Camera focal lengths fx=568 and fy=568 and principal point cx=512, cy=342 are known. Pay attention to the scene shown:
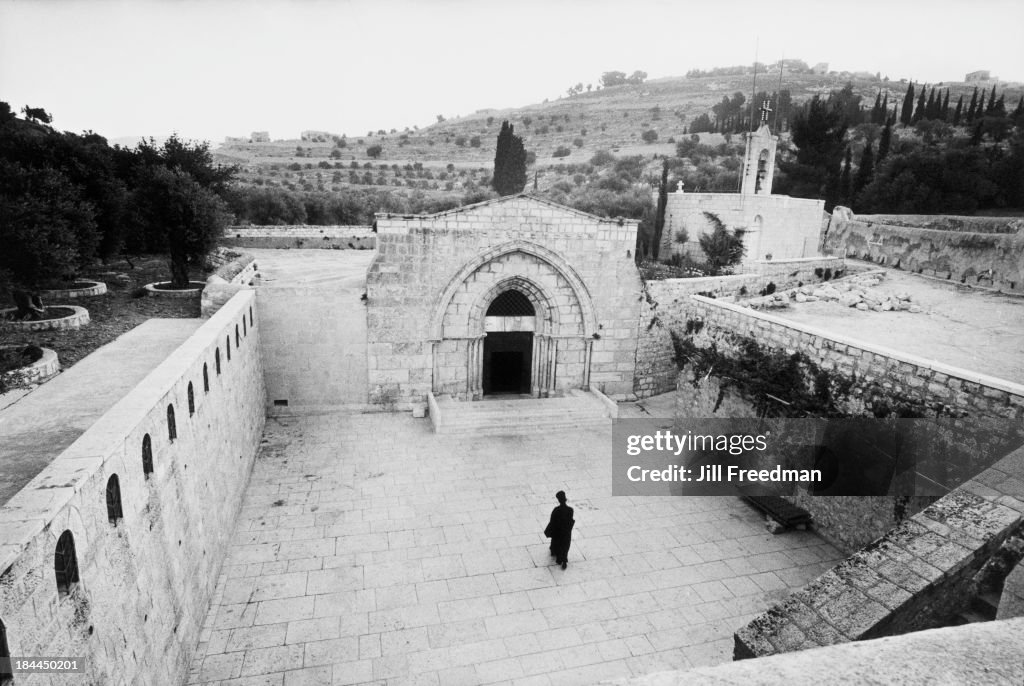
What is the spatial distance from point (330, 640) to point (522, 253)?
9.40 metres

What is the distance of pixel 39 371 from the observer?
8312mm

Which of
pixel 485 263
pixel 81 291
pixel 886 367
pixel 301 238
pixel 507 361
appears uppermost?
pixel 485 263

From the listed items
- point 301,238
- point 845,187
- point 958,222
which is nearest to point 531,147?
point 845,187

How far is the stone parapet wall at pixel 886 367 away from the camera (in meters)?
6.85

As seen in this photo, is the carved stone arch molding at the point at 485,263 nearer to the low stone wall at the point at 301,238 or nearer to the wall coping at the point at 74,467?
the wall coping at the point at 74,467

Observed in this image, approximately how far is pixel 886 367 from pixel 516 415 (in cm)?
744

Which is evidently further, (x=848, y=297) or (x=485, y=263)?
(x=848, y=297)

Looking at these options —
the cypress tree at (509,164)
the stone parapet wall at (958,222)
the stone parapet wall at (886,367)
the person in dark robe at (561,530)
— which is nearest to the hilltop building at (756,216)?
the stone parapet wall at (958,222)

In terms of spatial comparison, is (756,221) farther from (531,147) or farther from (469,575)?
(531,147)

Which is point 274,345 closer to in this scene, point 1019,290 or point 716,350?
point 716,350

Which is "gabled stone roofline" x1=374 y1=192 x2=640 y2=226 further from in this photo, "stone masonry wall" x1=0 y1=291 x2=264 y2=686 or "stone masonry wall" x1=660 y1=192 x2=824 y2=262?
"stone masonry wall" x1=660 y1=192 x2=824 y2=262

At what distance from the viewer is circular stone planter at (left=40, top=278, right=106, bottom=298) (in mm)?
13195

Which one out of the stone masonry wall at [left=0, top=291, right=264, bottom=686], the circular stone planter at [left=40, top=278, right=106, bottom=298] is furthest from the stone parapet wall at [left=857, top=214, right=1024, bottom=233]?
the circular stone planter at [left=40, top=278, right=106, bottom=298]

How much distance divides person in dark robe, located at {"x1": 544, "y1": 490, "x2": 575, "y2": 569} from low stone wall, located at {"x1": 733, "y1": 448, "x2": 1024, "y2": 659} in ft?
11.9
